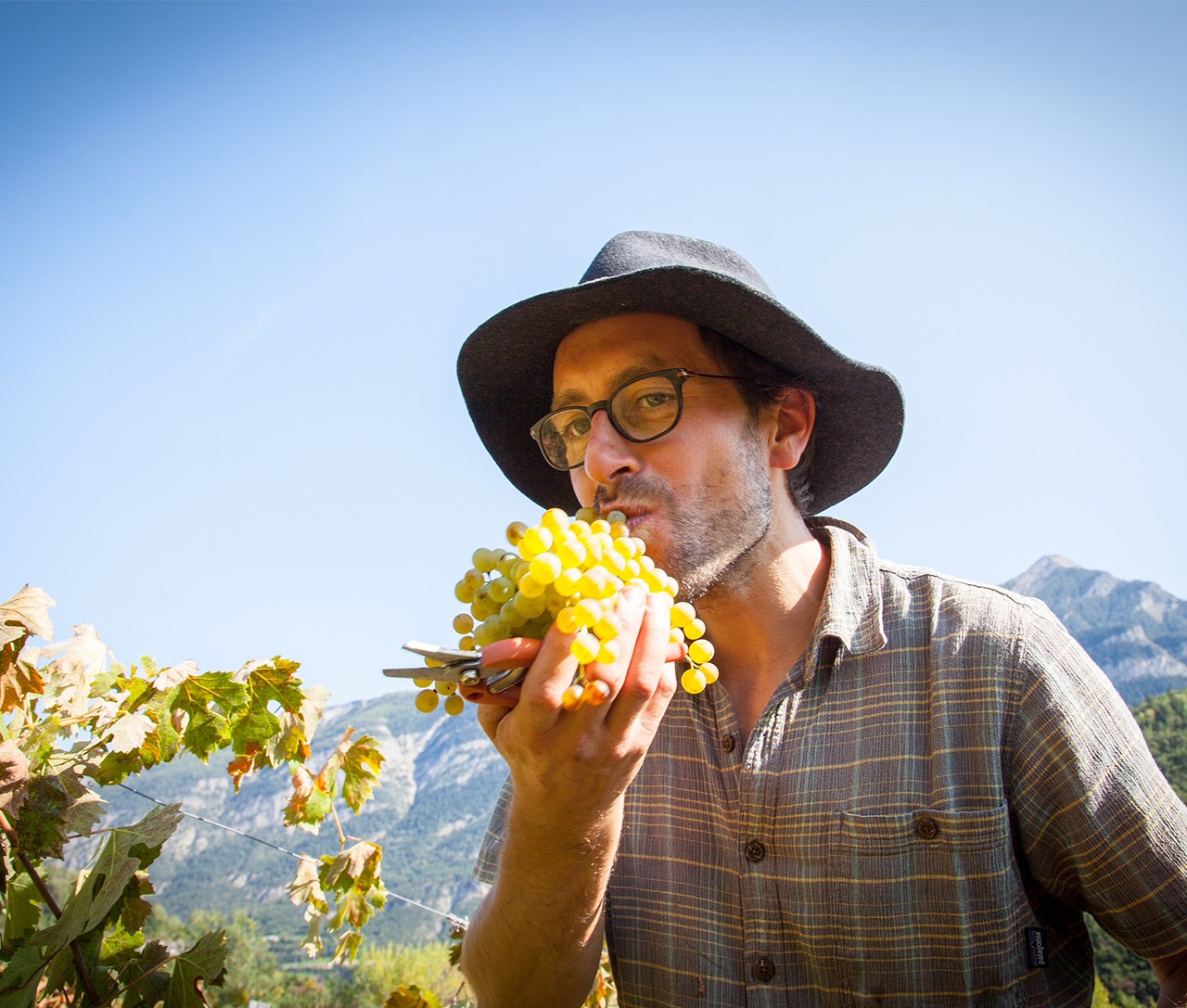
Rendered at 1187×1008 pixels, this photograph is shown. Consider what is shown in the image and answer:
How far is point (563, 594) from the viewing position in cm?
161

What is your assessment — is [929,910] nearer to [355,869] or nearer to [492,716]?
[492,716]

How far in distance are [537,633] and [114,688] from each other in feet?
7.70

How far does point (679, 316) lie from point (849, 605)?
1.24 m

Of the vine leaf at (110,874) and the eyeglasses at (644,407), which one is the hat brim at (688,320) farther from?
the vine leaf at (110,874)

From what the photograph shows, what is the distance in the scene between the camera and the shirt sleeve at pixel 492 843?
3.02 m

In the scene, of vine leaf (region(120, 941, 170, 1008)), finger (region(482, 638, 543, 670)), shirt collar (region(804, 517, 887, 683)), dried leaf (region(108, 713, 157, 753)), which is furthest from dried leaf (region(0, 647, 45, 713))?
shirt collar (region(804, 517, 887, 683))

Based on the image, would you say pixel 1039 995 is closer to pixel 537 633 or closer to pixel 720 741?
pixel 720 741

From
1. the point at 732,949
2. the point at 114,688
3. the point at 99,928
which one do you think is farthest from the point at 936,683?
the point at 114,688

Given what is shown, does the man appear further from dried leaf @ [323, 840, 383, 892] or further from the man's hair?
dried leaf @ [323, 840, 383, 892]

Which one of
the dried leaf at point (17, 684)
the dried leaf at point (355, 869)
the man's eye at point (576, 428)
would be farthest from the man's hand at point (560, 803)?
the dried leaf at point (355, 869)

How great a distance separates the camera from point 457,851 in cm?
11731

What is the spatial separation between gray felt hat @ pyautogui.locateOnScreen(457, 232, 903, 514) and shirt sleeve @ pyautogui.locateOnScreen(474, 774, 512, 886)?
1.37 metres

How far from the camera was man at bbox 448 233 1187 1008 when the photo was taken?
2141 millimetres

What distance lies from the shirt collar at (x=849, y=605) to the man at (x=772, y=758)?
0.01 metres
